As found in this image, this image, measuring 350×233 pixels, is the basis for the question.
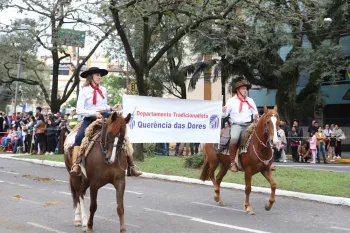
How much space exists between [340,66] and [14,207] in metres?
23.3

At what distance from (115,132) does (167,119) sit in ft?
21.8

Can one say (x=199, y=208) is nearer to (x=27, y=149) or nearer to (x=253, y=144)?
(x=253, y=144)

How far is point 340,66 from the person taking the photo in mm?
30234

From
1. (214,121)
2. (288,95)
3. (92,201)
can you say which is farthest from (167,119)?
(288,95)

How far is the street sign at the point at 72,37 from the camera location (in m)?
26.8

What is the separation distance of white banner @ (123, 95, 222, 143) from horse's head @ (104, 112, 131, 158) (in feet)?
21.4

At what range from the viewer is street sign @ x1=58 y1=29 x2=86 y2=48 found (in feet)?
88.0

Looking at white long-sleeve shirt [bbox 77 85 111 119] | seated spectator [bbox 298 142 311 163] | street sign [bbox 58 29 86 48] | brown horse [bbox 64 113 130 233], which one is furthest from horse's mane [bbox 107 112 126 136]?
seated spectator [bbox 298 142 311 163]

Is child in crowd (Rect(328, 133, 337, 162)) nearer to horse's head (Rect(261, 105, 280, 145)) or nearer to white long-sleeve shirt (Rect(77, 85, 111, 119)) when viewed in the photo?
horse's head (Rect(261, 105, 280, 145))

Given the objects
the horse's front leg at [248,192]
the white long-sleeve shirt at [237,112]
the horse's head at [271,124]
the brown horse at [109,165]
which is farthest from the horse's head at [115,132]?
the white long-sleeve shirt at [237,112]

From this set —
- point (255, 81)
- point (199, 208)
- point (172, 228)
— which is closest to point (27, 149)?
point (255, 81)

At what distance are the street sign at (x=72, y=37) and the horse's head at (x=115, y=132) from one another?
19.2 metres

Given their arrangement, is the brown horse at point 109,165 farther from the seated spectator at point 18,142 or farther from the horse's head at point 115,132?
the seated spectator at point 18,142

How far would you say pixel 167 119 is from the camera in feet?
49.0
